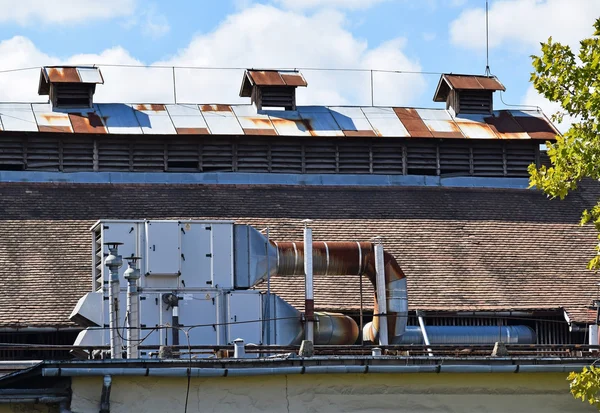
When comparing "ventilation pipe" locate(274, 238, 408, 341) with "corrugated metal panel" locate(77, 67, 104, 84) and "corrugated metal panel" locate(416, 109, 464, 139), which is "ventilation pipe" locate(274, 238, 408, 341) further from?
"corrugated metal panel" locate(77, 67, 104, 84)

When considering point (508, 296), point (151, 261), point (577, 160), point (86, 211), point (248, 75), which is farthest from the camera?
point (248, 75)

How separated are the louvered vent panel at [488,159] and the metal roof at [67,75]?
11.5 m

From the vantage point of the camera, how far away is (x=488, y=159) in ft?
134

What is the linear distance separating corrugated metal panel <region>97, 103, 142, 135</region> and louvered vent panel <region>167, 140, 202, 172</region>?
110 centimetres

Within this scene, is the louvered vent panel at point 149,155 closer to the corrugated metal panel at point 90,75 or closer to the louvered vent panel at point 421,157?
the corrugated metal panel at point 90,75

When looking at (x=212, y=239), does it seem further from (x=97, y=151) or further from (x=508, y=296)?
(x=97, y=151)

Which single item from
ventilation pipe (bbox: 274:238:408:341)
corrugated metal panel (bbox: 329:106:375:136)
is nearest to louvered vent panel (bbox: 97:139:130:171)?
corrugated metal panel (bbox: 329:106:375:136)

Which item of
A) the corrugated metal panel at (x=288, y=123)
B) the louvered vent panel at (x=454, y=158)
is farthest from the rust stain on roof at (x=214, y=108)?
the louvered vent panel at (x=454, y=158)

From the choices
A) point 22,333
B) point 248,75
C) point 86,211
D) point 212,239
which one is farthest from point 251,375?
point 248,75

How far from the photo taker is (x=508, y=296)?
3341cm

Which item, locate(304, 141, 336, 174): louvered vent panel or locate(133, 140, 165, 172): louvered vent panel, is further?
locate(304, 141, 336, 174): louvered vent panel

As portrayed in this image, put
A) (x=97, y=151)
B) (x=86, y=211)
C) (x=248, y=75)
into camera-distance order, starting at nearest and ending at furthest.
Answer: (x=86, y=211) → (x=97, y=151) → (x=248, y=75)

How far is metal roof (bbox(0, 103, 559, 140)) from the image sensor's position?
3894 cm

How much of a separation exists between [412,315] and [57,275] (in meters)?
8.61
